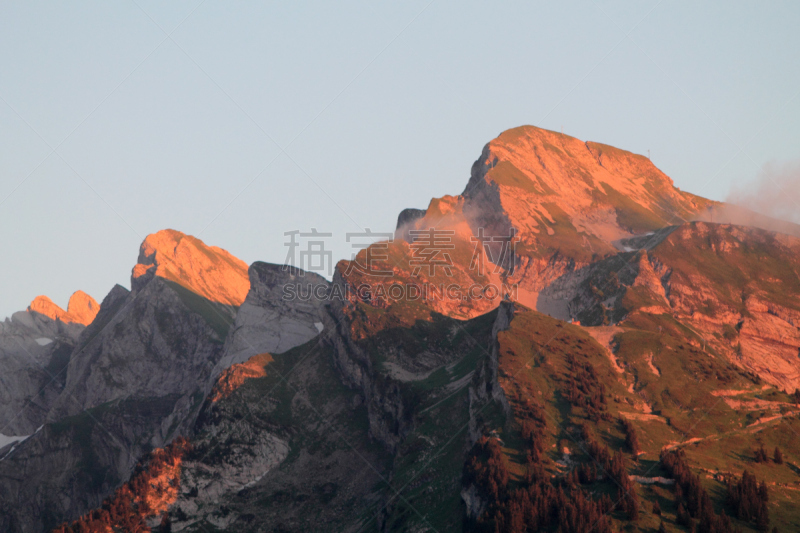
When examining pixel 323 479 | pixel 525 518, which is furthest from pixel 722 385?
pixel 323 479

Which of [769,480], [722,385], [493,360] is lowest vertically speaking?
[769,480]

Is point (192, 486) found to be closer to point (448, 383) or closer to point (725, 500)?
point (448, 383)

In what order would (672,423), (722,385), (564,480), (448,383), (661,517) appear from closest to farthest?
(661,517), (564,480), (672,423), (722,385), (448,383)

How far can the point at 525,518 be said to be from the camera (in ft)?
407

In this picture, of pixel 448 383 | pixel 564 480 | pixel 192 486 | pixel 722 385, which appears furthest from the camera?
pixel 448 383

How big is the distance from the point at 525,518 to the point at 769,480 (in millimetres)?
39755

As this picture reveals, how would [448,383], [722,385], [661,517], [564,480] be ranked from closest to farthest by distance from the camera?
[661,517] → [564,480] → [722,385] → [448,383]

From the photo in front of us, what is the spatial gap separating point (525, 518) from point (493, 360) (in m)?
54.7

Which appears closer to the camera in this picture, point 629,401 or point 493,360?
point 629,401

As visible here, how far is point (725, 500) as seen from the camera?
4973 inches

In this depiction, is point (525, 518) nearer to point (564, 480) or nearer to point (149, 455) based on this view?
point (564, 480)

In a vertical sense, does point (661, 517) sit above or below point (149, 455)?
below

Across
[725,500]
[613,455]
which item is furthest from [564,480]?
[725,500]

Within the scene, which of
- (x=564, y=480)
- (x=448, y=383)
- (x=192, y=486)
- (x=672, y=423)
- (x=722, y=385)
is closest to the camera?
(x=564, y=480)
